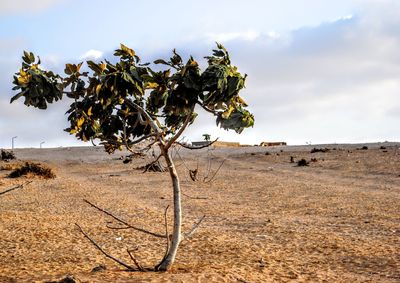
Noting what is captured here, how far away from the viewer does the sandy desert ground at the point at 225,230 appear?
8.40 metres

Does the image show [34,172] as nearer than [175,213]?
No

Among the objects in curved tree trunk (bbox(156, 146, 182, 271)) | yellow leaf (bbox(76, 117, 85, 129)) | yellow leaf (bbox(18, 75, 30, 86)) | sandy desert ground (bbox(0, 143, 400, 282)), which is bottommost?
sandy desert ground (bbox(0, 143, 400, 282))

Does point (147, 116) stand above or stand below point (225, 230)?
above

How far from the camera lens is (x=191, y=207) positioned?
16.8 meters

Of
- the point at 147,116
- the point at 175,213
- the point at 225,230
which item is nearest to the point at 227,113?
the point at 147,116

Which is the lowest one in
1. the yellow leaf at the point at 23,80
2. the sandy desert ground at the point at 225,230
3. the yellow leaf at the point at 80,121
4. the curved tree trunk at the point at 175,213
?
the sandy desert ground at the point at 225,230

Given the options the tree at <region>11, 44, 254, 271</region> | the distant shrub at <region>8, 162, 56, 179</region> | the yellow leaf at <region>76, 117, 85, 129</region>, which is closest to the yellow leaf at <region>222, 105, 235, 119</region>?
the tree at <region>11, 44, 254, 271</region>

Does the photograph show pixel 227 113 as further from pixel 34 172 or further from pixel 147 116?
pixel 34 172

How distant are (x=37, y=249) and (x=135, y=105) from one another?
4.62 m

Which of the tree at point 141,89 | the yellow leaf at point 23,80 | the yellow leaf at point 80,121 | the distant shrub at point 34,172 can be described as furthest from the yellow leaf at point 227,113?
the distant shrub at point 34,172

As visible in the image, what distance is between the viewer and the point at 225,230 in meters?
12.5

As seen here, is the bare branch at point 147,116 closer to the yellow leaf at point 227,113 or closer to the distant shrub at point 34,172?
the yellow leaf at point 227,113

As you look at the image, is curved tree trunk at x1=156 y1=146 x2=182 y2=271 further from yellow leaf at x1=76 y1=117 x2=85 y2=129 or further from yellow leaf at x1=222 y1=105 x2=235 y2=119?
yellow leaf at x1=76 y1=117 x2=85 y2=129

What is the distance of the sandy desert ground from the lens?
8.40 metres
